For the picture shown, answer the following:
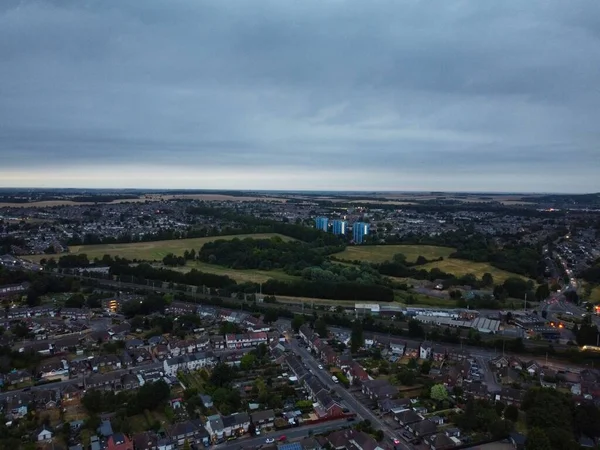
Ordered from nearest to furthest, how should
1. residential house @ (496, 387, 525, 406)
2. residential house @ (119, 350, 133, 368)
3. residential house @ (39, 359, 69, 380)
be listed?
1. residential house @ (496, 387, 525, 406)
2. residential house @ (39, 359, 69, 380)
3. residential house @ (119, 350, 133, 368)

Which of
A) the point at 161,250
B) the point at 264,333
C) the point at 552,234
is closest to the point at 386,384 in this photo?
the point at 264,333

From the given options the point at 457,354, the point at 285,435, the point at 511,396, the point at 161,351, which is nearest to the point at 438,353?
the point at 457,354

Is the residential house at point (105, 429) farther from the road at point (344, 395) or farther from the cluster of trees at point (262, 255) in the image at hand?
the cluster of trees at point (262, 255)

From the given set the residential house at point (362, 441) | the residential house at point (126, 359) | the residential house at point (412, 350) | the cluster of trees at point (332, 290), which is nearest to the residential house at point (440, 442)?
the residential house at point (362, 441)

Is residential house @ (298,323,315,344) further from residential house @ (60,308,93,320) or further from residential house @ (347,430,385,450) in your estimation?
residential house @ (60,308,93,320)

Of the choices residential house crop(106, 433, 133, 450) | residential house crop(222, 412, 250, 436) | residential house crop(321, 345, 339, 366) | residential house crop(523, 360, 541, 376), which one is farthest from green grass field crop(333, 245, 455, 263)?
residential house crop(106, 433, 133, 450)
